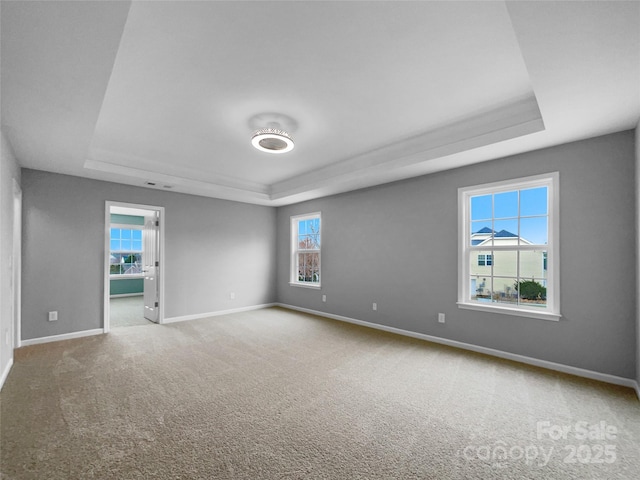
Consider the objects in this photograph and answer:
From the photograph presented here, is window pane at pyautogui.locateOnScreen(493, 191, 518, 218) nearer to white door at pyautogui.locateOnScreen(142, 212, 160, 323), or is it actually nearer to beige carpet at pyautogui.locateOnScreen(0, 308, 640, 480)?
beige carpet at pyautogui.locateOnScreen(0, 308, 640, 480)

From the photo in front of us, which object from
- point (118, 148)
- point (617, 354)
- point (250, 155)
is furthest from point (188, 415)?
point (617, 354)

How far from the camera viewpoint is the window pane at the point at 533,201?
132 inches

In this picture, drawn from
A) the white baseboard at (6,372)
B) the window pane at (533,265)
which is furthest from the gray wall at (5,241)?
the window pane at (533,265)

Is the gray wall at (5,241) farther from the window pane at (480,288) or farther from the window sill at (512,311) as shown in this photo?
the window pane at (480,288)

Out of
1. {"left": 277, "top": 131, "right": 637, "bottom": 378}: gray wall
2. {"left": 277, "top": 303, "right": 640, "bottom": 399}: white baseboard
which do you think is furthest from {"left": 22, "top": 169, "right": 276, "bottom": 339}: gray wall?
{"left": 277, "top": 303, "right": 640, "bottom": 399}: white baseboard

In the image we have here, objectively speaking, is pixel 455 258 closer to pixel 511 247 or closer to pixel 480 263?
pixel 480 263

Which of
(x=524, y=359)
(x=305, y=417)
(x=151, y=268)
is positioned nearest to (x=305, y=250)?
(x=151, y=268)

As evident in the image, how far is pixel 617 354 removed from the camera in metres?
2.83

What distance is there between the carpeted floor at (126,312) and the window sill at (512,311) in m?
5.15

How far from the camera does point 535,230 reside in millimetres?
3406

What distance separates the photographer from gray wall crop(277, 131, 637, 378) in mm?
2850

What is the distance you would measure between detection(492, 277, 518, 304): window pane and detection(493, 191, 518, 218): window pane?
30.7 inches

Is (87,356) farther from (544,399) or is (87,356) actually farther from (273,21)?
(544,399)

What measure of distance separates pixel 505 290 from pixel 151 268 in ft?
18.6
